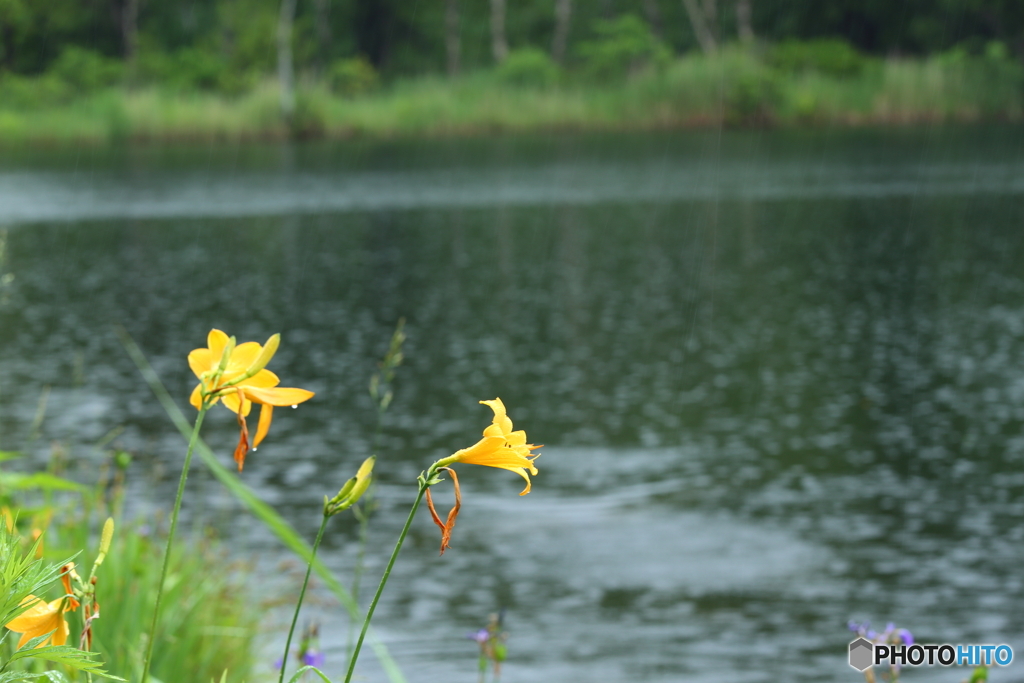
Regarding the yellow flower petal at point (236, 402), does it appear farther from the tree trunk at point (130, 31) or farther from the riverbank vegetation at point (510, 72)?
the tree trunk at point (130, 31)

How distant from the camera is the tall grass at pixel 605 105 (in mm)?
42281

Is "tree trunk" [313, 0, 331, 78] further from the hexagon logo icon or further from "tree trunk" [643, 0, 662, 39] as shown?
the hexagon logo icon

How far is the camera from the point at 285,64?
43094 mm

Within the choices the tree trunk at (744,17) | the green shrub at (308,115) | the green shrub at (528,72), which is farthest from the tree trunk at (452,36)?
the tree trunk at (744,17)

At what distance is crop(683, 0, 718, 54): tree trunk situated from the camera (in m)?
48.3

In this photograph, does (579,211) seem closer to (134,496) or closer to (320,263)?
(320,263)

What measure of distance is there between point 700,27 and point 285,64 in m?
18.3

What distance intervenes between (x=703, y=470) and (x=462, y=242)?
45.6 feet

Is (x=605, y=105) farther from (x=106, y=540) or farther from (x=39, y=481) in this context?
(x=106, y=540)

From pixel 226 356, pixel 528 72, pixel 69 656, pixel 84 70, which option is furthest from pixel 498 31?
pixel 69 656

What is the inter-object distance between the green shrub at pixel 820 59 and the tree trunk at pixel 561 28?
30.4 ft

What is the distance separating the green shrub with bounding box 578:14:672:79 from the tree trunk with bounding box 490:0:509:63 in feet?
11.3

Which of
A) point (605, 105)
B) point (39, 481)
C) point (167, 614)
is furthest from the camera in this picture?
point (605, 105)

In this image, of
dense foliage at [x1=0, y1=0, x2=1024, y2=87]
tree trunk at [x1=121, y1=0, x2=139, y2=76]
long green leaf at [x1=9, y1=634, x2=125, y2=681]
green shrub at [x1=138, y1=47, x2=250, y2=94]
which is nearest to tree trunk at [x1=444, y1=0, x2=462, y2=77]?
dense foliage at [x1=0, y1=0, x2=1024, y2=87]
